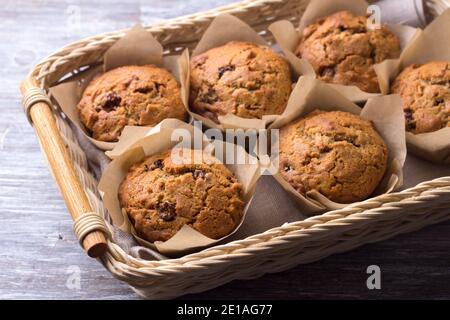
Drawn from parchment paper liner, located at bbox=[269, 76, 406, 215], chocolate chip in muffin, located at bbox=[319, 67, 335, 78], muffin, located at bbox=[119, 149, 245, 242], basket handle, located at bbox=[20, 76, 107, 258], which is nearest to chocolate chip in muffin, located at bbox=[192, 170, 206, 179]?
muffin, located at bbox=[119, 149, 245, 242]

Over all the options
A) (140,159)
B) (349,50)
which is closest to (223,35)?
(349,50)

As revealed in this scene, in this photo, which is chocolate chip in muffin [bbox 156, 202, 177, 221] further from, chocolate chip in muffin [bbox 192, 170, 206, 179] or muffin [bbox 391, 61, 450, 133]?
muffin [bbox 391, 61, 450, 133]

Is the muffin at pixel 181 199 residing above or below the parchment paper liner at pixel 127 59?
below

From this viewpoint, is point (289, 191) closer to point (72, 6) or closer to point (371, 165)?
point (371, 165)

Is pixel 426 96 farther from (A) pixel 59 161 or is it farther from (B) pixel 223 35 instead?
(A) pixel 59 161

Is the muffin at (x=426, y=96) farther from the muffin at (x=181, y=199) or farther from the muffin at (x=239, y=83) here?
the muffin at (x=181, y=199)

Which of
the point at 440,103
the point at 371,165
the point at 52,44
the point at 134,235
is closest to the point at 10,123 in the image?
the point at 52,44

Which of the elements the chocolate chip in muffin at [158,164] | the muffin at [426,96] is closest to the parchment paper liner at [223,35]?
the chocolate chip in muffin at [158,164]

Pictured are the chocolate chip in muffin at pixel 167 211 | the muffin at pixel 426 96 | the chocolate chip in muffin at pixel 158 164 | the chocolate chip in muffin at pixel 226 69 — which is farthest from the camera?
the chocolate chip in muffin at pixel 226 69
